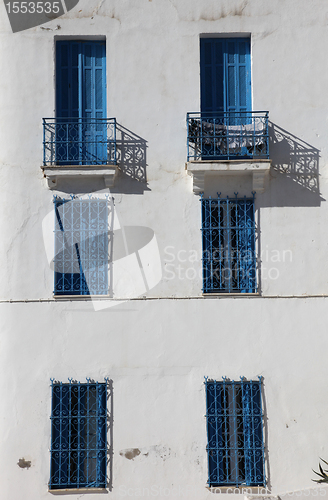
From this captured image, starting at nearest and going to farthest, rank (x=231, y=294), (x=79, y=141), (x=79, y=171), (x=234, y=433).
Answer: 1. (x=234, y=433)
2. (x=231, y=294)
3. (x=79, y=171)
4. (x=79, y=141)

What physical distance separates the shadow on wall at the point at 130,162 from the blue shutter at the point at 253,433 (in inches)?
148

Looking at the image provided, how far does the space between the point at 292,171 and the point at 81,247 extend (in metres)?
3.83

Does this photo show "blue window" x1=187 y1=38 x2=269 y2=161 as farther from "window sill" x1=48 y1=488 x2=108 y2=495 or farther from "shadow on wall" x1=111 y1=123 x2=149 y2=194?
"window sill" x1=48 y1=488 x2=108 y2=495

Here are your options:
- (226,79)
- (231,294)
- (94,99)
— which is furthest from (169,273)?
(226,79)

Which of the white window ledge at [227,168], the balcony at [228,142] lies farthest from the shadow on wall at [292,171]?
the white window ledge at [227,168]

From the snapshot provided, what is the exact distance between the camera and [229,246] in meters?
9.87

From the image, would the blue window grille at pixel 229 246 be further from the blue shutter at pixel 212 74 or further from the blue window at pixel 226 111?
the blue shutter at pixel 212 74

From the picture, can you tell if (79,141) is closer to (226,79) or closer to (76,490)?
(226,79)

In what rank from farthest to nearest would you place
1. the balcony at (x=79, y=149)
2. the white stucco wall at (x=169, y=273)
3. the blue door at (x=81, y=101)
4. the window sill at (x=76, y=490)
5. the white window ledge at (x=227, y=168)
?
1. the blue door at (x=81, y=101)
2. the balcony at (x=79, y=149)
3. the white window ledge at (x=227, y=168)
4. the white stucco wall at (x=169, y=273)
5. the window sill at (x=76, y=490)

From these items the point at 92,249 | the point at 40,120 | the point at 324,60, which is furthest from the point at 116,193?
the point at 324,60

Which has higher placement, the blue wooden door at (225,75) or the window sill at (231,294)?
the blue wooden door at (225,75)

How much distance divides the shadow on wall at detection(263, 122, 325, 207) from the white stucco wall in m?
0.03

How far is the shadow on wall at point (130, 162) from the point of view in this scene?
32.8ft

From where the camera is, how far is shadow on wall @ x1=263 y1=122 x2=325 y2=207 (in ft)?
32.7
